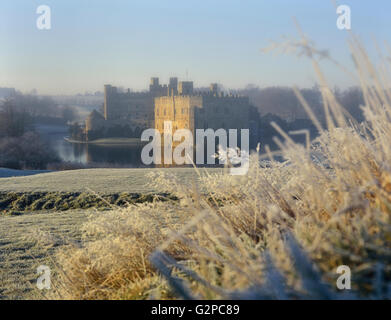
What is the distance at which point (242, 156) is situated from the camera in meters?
2.39

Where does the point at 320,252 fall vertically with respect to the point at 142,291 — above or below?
above

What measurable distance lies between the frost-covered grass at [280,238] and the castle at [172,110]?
125 ft

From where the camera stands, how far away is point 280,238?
1600 millimetres

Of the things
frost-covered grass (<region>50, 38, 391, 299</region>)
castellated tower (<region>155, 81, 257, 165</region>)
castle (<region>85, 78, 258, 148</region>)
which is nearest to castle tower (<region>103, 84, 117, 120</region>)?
castle (<region>85, 78, 258, 148</region>)

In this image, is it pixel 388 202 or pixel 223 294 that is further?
pixel 388 202

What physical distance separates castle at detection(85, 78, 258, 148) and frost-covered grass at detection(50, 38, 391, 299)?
38.0 meters

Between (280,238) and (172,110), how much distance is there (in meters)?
40.8

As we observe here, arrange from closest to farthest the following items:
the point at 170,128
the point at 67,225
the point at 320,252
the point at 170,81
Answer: the point at 320,252, the point at 67,225, the point at 170,128, the point at 170,81

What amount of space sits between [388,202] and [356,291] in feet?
1.19

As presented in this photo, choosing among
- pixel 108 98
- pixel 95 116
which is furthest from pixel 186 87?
pixel 95 116

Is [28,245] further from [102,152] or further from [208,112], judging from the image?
[102,152]

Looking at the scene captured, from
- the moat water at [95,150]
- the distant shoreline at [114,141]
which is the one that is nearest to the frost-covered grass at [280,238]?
the moat water at [95,150]
